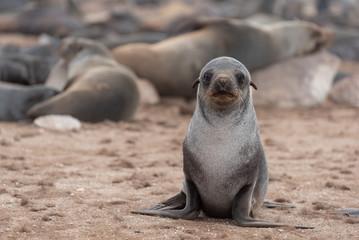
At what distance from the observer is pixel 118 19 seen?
18.4 meters

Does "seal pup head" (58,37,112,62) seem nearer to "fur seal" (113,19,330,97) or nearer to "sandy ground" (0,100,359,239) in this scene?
"fur seal" (113,19,330,97)

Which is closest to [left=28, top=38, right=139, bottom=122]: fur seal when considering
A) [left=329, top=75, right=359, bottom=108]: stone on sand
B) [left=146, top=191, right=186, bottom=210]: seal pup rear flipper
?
[left=146, top=191, right=186, bottom=210]: seal pup rear flipper

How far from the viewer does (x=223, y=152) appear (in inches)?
144

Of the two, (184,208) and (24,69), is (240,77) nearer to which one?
(184,208)

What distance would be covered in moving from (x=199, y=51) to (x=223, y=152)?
6.25m

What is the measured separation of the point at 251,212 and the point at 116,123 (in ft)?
12.9

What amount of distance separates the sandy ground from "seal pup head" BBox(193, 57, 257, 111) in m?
0.72

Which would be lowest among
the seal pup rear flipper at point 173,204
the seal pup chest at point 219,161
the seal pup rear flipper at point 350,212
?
the seal pup rear flipper at point 350,212

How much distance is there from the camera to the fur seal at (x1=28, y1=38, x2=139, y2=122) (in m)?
7.21

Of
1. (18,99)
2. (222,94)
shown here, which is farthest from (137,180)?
(18,99)

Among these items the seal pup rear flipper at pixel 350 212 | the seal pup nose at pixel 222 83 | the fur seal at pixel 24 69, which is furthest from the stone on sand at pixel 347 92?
the seal pup nose at pixel 222 83

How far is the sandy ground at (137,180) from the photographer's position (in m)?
3.40

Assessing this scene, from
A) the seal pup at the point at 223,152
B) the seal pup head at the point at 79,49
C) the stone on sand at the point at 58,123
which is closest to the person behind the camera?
the seal pup at the point at 223,152

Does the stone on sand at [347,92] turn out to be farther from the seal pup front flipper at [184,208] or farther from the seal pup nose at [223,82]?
the seal pup nose at [223,82]
